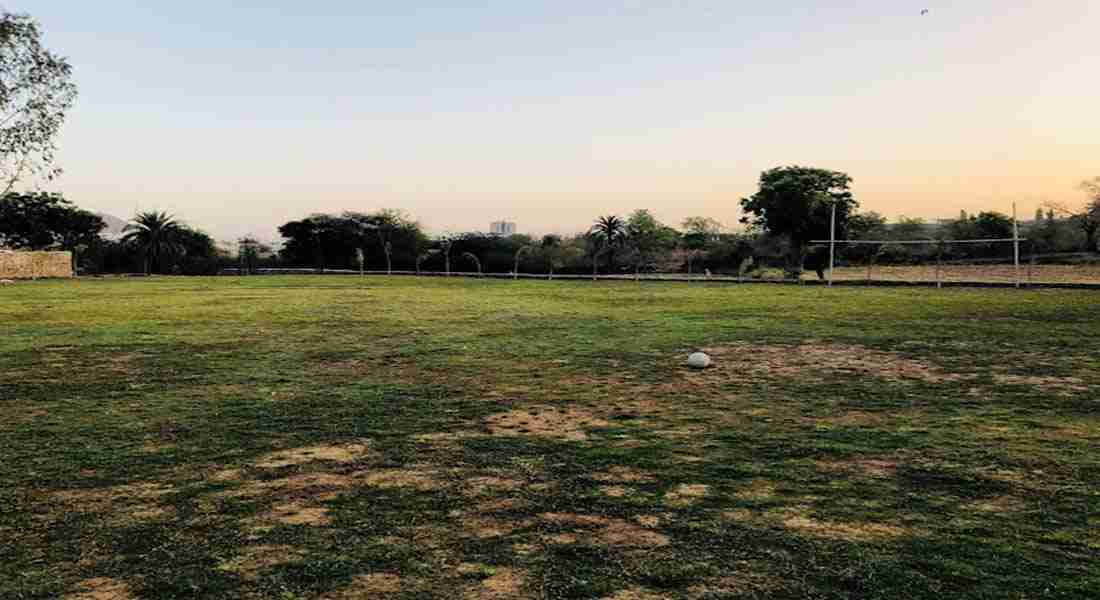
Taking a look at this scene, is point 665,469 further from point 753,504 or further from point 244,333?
point 244,333

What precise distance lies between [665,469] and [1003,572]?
5.99 feet

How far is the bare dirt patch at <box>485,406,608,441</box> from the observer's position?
529 centimetres

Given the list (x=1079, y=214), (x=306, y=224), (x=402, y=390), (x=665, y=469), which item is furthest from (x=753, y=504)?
(x=306, y=224)

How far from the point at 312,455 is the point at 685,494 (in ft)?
7.70

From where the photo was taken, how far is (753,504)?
3.65 metres

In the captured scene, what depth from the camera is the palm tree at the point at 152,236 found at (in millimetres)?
53750

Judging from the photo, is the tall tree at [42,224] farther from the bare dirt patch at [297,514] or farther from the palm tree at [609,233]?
the bare dirt patch at [297,514]

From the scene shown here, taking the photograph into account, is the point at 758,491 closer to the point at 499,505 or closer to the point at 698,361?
the point at 499,505

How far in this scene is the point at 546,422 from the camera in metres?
5.67

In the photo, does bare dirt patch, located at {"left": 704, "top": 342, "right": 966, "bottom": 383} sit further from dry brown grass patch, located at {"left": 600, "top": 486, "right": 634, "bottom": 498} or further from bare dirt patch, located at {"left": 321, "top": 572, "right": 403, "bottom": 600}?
bare dirt patch, located at {"left": 321, "top": 572, "right": 403, "bottom": 600}

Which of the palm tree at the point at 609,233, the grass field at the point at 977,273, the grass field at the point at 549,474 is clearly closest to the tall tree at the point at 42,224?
the palm tree at the point at 609,233

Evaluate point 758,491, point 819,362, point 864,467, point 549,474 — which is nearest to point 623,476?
point 549,474

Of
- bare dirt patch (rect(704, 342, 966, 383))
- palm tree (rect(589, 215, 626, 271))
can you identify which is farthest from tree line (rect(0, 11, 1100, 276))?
bare dirt patch (rect(704, 342, 966, 383))

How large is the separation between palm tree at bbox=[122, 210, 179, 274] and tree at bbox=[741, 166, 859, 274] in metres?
41.1
